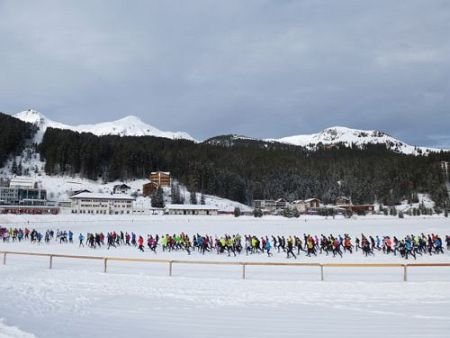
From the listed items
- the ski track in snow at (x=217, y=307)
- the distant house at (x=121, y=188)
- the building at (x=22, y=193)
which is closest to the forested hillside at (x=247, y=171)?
the distant house at (x=121, y=188)

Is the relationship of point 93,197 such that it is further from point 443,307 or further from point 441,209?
point 443,307

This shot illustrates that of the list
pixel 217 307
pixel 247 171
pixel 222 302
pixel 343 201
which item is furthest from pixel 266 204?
pixel 217 307

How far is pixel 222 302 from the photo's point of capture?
1162 cm

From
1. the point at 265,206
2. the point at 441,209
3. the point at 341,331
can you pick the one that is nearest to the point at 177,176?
the point at 265,206

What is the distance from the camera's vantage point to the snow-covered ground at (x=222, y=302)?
8609 mm

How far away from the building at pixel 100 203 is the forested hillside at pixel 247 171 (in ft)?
112

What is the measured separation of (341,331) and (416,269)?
1227cm

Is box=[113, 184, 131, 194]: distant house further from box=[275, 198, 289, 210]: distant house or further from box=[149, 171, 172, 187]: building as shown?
box=[275, 198, 289, 210]: distant house

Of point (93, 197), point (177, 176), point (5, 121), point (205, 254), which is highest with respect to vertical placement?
point (5, 121)

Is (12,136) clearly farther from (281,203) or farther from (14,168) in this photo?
(281,203)

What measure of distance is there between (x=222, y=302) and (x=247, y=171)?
5779 inches

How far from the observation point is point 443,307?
10.7m

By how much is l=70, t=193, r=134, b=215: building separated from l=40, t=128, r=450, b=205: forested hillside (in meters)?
34.2

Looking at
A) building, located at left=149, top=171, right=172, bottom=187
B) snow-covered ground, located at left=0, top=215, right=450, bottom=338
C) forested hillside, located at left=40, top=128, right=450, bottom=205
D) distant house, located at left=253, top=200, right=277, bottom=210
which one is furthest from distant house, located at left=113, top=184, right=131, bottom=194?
snow-covered ground, located at left=0, top=215, right=450, bottom=338
